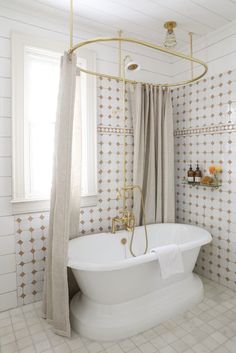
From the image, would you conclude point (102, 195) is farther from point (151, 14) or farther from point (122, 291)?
point (151, 14)

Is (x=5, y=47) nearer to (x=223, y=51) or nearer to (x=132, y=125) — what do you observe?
(x=132, y=125)

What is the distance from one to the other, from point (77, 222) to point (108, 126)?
109 cm

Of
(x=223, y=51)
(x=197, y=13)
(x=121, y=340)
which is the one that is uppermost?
(x=197, y=13)

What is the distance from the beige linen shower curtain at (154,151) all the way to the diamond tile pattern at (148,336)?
1.12m

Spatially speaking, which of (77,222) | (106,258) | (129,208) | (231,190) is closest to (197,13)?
(231,190)

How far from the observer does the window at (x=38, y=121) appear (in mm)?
2275

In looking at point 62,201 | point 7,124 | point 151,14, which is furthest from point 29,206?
point 151,14

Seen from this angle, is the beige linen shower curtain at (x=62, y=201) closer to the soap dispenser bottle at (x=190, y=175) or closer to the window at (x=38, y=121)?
the window at (x=38, y=121)

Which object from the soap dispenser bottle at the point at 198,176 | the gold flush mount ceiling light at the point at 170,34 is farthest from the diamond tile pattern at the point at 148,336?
the gold flush mount ceiling light at the point at 170,34

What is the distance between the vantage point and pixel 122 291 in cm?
204

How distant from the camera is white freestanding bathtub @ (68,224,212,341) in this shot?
6.40 feet

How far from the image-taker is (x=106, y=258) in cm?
260

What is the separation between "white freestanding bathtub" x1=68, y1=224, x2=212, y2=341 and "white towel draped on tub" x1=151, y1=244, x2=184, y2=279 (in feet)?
0.20

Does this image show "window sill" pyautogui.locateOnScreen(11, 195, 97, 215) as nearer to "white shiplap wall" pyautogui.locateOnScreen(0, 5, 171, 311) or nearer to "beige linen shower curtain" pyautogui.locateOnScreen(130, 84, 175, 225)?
"white shiplap wall" pyautogui.locateOnScreen(0, 5, 171, 311)
